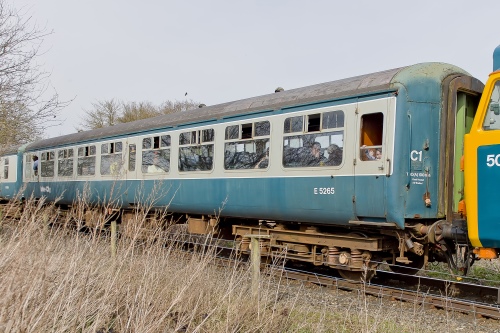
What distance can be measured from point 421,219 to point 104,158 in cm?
913

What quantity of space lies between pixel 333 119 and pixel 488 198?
8.79 feet

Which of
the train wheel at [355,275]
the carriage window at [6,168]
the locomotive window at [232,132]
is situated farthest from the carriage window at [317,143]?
the carriage window at [6,168]

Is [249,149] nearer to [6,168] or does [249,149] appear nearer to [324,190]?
[324,190]

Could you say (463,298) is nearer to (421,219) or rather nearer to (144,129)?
(421,219)

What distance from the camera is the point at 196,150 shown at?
34.1ft

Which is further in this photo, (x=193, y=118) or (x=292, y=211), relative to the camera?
(x=193, y=118)

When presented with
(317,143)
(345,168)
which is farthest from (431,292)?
(317,143)

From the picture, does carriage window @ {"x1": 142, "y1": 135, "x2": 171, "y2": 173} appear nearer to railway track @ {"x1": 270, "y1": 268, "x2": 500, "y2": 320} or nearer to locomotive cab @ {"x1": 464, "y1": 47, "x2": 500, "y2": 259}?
railway track @ {"x1": 270, "y1": 268, "x2": 500, "y2": 320}

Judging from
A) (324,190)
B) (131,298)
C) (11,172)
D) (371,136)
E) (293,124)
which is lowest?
(131,298)

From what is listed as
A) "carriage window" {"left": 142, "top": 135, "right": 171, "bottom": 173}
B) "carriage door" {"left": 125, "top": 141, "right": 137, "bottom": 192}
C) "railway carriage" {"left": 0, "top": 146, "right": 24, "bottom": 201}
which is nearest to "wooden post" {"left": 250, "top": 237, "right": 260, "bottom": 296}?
"carriage window" {"left": 142, "top": 135, "right": 171, "bottom": 173}

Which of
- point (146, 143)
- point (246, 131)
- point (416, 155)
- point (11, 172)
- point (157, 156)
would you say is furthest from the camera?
point (11, 172)

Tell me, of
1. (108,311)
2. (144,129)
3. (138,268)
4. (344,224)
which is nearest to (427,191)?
(344,224)

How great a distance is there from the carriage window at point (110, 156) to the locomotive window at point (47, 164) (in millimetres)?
4021

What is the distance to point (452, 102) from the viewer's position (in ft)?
23.8
